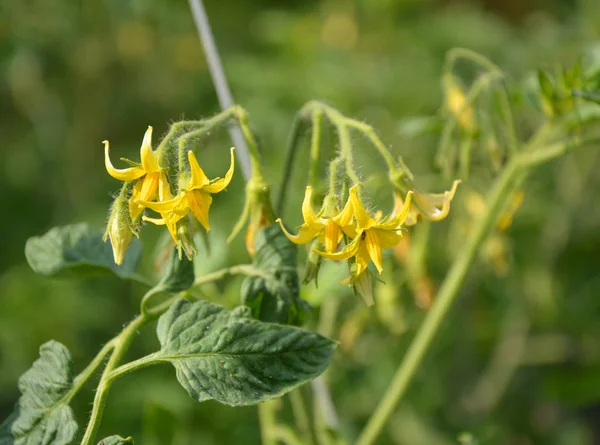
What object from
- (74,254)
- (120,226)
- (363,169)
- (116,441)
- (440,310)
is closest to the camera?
(116,441)

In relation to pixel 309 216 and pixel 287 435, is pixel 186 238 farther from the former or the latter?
pixel 287 435

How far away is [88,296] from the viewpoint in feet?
8.69

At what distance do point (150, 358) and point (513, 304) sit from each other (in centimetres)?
179

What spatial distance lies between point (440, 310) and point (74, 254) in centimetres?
48

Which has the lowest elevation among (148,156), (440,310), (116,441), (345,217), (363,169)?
(363,169)

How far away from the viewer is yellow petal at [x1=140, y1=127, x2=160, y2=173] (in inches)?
29.1

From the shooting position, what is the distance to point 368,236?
2.52 feet

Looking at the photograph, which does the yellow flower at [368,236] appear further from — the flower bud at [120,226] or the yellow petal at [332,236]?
the flower bud at [120,226]

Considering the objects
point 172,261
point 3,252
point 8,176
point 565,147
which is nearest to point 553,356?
point 565,147

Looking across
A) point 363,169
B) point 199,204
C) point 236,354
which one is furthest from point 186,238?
point 363,169

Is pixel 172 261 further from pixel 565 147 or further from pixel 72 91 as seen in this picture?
pixel 72 91

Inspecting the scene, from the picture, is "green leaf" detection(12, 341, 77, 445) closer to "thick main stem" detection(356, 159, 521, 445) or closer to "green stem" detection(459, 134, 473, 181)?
"thick main stem" detection(356, 159, 521, 445)

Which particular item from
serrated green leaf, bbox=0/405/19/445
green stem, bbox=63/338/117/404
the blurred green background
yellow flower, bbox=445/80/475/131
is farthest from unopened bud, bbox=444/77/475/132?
serrated green leaf, bbox=0/405/19/445

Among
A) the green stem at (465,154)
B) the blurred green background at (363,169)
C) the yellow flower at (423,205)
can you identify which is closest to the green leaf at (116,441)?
the yellow flower at (423,205)
